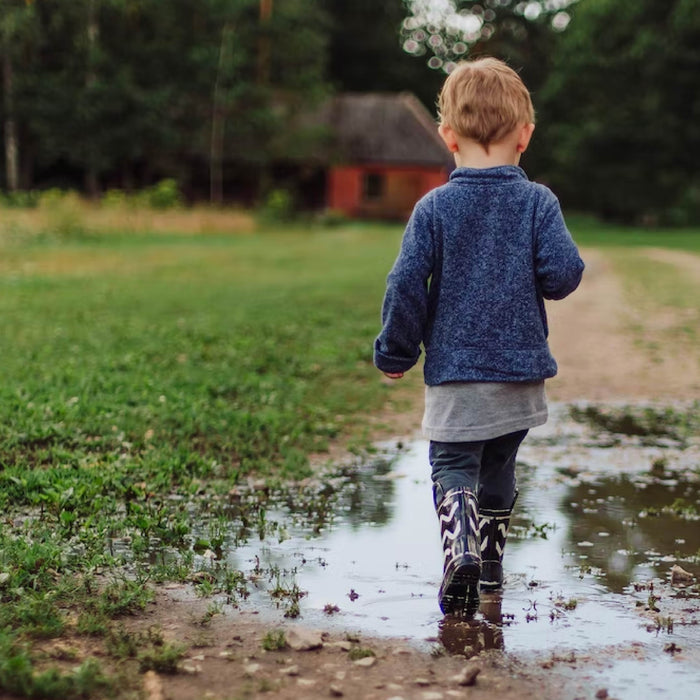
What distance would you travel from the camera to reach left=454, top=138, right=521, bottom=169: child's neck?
12.1 ft

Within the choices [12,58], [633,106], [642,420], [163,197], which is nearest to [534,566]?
[642,420]

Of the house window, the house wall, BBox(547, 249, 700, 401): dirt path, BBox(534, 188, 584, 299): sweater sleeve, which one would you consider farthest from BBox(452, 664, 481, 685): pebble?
the house window

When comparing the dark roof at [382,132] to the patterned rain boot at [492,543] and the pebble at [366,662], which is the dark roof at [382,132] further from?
the pebble at [366,662]

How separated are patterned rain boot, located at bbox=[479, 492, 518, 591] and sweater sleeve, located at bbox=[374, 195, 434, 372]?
2.19ft

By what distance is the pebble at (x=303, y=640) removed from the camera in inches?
130

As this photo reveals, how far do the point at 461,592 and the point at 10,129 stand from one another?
124 feet

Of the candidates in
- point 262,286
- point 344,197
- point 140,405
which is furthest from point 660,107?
point 140,405

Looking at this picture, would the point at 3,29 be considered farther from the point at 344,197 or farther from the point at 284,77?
the point at 344,197

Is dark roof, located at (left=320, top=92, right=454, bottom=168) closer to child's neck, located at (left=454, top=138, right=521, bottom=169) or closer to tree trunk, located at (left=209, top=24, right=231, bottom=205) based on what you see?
tree trunk, located at (left=209, top=24, right=231, bottom=205)

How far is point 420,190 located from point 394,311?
1765 inches

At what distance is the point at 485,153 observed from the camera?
3707 millimetres

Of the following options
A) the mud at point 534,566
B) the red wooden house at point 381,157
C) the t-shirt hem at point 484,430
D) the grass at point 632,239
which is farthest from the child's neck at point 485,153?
the red wooden house at point 381,157

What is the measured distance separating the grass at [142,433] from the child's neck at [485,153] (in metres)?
1.63

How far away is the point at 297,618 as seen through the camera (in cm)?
362
